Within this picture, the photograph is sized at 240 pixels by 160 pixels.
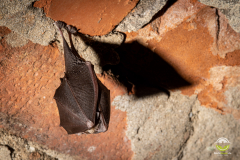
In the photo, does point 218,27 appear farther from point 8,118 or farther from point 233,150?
point 8,118

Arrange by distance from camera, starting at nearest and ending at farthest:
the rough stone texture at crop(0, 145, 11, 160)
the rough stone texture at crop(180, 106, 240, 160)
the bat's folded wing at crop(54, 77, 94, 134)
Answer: the bat's folded wing at crop(54, 77, 94, 134) < the rough stone texture at crop(0, 145, 11, 160) < the rough stone texture at crop(180, 106, 240, 160)

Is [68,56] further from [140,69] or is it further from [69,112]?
[140,69]

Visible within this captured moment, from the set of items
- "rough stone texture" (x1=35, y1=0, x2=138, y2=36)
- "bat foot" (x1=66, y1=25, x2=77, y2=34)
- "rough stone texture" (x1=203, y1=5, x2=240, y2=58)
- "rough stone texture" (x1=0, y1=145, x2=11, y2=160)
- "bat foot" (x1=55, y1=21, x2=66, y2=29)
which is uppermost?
"rough stone texture" (x1=203, y1=5, x2=240, y2=58)

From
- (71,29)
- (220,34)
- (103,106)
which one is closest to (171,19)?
(220,34)

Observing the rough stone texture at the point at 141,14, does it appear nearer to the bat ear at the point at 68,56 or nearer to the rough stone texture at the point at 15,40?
the bat ear at the point at 68,56

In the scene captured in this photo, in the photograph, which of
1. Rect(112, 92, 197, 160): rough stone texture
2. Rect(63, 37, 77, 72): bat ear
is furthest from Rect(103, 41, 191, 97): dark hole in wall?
Rect(63, 37, 77, 72): bat ear

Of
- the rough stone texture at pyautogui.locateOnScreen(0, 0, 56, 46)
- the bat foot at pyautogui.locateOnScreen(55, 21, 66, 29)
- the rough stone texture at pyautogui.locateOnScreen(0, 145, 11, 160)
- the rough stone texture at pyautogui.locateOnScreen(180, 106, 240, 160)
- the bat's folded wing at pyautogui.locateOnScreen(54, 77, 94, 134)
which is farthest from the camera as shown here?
the rough stone texture at pyautogui.locateOnScreen(180, 106, 240, 160)

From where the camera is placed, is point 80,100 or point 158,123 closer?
point 80,100

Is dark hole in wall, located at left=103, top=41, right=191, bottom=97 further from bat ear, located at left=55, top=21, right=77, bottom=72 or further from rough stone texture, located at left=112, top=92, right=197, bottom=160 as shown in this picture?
bat ear, located at left=55, top=21, right=77, bottom=72
